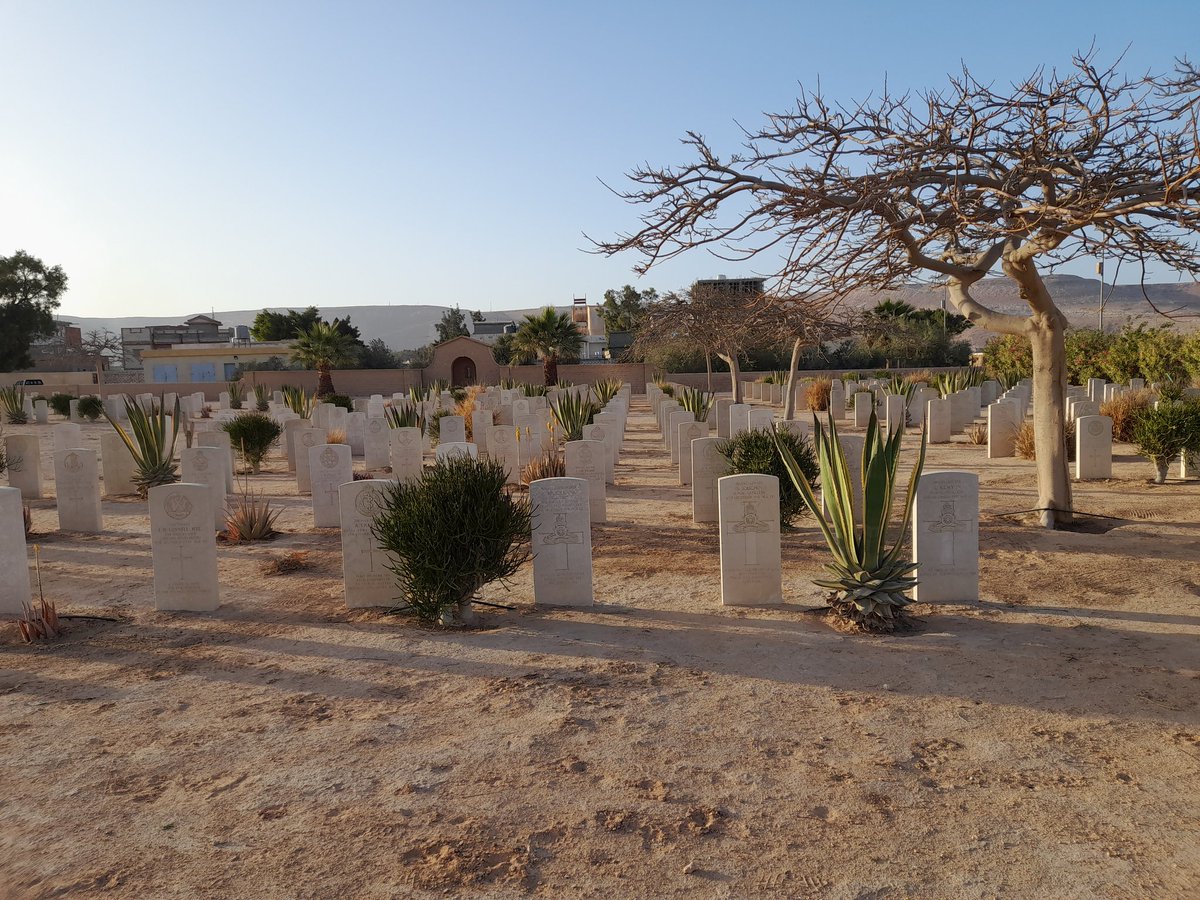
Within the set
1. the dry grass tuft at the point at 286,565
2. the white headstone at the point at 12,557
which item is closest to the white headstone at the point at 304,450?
the dry grass tuft at the point at 286,565

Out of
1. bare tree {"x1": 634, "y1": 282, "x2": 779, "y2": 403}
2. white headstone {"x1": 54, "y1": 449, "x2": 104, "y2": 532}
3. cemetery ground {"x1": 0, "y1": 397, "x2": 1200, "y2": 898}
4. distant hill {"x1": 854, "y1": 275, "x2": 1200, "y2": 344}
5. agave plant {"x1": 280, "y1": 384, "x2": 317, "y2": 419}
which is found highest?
distant hill {"x1": 854, "y1": 275, "x2": 1200, "y2": 344}

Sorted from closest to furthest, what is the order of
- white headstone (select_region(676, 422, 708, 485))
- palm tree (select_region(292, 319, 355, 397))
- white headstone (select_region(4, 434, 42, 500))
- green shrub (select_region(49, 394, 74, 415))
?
white headstone (select_region(4, 434, 42, 500)), white headstone (select_region(676, 422, 708, 485)), green shrub (select_region(49, 394, 74, 415)), palm tree (select_region(292, 319, 355, 397))

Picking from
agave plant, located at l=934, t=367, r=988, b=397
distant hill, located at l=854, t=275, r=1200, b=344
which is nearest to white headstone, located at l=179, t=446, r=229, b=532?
agave plant, located at l=934, t=367, r=988, b=397

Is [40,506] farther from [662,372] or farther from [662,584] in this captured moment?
[662,372]

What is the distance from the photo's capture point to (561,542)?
6391 mm

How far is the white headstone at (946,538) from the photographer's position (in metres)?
6.19

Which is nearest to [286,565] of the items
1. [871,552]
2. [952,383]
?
[871,552]

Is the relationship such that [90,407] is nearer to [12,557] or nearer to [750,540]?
[12,557]

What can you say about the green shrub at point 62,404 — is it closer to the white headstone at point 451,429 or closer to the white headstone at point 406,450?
the white headstone at point 451,429

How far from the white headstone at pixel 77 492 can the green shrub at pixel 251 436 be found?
484 centimetres

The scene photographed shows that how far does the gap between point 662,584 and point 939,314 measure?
4628cm

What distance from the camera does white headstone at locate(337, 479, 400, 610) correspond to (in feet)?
21.0

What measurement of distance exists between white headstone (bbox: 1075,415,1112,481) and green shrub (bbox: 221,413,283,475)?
477 inches

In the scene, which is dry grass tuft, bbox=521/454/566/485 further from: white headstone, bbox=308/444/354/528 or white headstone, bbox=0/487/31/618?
white headstone, bbox=0/487/31/618
